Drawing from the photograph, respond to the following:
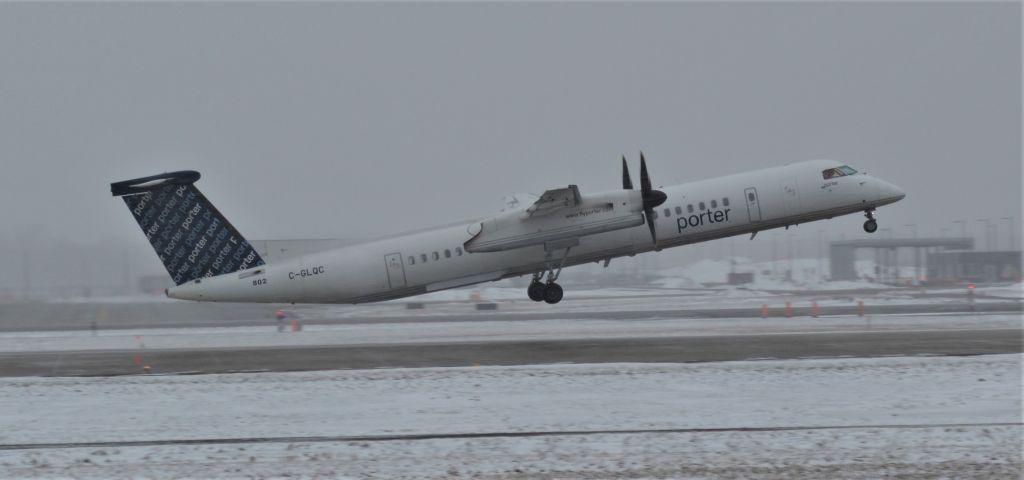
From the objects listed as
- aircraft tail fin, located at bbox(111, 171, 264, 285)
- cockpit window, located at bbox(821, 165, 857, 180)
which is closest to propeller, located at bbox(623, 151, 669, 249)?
cockpit window, located at bbox(821, 165, 857, 180)

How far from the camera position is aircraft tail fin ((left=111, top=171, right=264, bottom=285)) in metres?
30.7

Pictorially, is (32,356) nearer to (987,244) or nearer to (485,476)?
(485,476)

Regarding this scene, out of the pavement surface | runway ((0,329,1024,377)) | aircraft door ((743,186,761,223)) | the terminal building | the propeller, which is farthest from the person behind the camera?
the terminal building

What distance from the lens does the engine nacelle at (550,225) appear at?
3150 cm

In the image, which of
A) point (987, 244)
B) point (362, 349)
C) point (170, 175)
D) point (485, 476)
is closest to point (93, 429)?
point (485, 476)

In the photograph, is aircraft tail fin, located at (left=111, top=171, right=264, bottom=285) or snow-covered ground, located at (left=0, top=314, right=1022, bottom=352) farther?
snow-covered ground, located at (left=0, top=314, right=1022, bottom=352)

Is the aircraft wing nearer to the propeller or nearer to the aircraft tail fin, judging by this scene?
the propeller

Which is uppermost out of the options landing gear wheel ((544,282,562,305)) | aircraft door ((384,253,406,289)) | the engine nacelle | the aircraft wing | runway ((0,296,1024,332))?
the aircraft wing

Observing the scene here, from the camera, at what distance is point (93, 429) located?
17516 millimetres

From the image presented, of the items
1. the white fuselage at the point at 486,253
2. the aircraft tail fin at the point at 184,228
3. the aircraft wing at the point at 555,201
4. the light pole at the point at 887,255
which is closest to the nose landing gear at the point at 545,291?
the white fuselage at the point at 486,253

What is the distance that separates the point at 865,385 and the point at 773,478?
26.1 feet

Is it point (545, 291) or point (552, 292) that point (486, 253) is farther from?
point (552, 292)

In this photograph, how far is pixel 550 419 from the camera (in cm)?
1784

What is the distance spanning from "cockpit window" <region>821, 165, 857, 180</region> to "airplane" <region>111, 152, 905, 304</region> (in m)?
0.06
